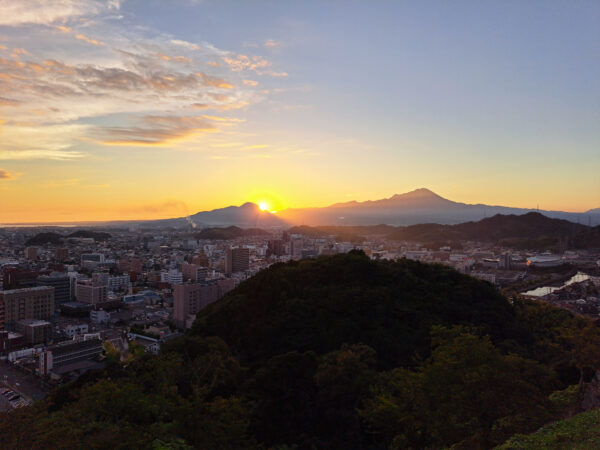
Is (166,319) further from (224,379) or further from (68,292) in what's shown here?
(224,379)

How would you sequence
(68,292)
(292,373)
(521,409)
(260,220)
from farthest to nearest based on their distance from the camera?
(260,220), (68,292), (292,373), (521,409)

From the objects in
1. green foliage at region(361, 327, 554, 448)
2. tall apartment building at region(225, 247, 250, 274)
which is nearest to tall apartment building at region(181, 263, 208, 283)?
tall apartment building at region(225, 247, 250, 274)

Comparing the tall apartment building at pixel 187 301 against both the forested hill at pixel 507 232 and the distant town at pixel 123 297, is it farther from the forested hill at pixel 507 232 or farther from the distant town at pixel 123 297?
the forested hill at pixel 507 232

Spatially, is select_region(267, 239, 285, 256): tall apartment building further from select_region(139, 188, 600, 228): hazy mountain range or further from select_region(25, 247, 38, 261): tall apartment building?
select_region(139, 188, 600, 228): hazy mountain range

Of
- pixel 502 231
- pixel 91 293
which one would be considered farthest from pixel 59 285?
pixel 502 231

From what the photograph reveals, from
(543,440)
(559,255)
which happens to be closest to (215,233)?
(559,255)

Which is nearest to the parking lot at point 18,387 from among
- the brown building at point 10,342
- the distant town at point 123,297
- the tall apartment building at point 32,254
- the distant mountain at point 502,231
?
the distant town at point 123,297

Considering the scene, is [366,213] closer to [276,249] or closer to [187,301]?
[276,249]

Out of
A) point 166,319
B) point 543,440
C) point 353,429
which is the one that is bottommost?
point 166,319
